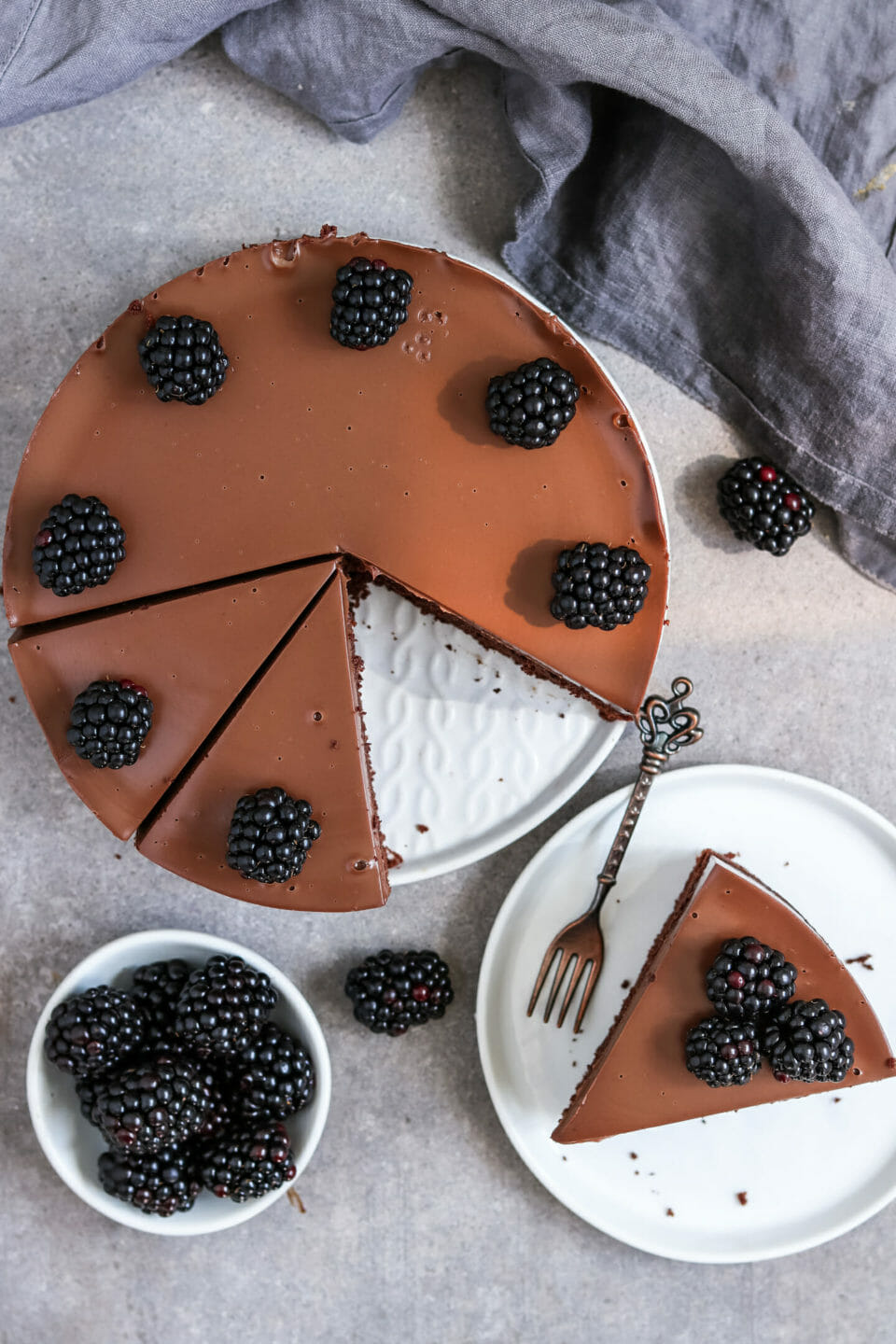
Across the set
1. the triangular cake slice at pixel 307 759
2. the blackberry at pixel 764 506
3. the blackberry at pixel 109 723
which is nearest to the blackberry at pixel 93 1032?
the triangular cake slice at pixel 307 759

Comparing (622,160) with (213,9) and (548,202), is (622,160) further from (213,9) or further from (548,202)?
(213,9)

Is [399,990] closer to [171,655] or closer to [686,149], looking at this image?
[171,655]

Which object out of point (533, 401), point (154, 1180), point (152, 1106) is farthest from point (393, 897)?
point (533, 401)

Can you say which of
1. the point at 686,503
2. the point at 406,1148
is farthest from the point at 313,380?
the point at 406,1148

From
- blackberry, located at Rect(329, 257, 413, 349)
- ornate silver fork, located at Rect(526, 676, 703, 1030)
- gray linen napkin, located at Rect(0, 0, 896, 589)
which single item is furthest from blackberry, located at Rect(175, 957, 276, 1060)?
gray linen napkin, located at Rect(0, 0, 896, 589)

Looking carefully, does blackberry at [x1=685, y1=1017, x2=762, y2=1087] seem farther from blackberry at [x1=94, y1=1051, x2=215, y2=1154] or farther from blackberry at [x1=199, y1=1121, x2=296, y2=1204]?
blackberry at [x1=94, y1=1051, x2=215, y2=1154]
